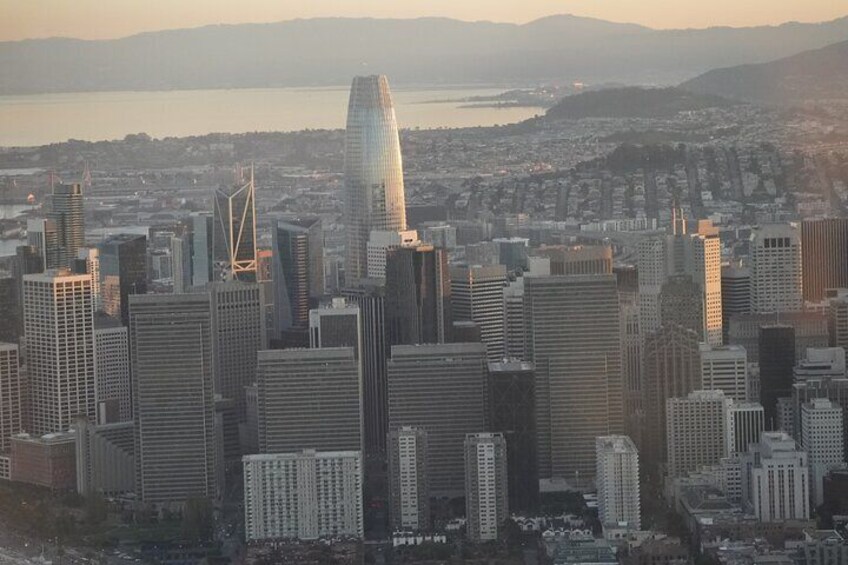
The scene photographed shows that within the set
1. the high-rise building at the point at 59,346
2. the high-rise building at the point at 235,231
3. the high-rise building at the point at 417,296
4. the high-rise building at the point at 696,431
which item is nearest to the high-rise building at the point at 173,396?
the high-rise building at the point at 59,346

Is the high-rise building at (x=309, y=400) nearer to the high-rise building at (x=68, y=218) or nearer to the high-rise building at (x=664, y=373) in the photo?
the high-rise building at (x=68, y=218)

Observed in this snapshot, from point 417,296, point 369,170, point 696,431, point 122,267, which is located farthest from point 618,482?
point 369,170

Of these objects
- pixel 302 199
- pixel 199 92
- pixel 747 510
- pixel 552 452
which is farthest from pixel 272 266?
pixel 747 510

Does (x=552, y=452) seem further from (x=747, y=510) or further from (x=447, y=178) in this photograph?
(x=447, y=178)

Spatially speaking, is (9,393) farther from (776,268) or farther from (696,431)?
(776,268)

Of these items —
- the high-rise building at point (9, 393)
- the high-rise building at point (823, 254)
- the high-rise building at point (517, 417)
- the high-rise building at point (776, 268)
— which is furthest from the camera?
the high-rise building at point (823, 254)

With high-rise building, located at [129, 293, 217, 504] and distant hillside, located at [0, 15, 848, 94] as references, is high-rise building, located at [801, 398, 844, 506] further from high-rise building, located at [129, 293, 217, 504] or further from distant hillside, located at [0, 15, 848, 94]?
high-rise building, located at [129, 293, 217, 504]
